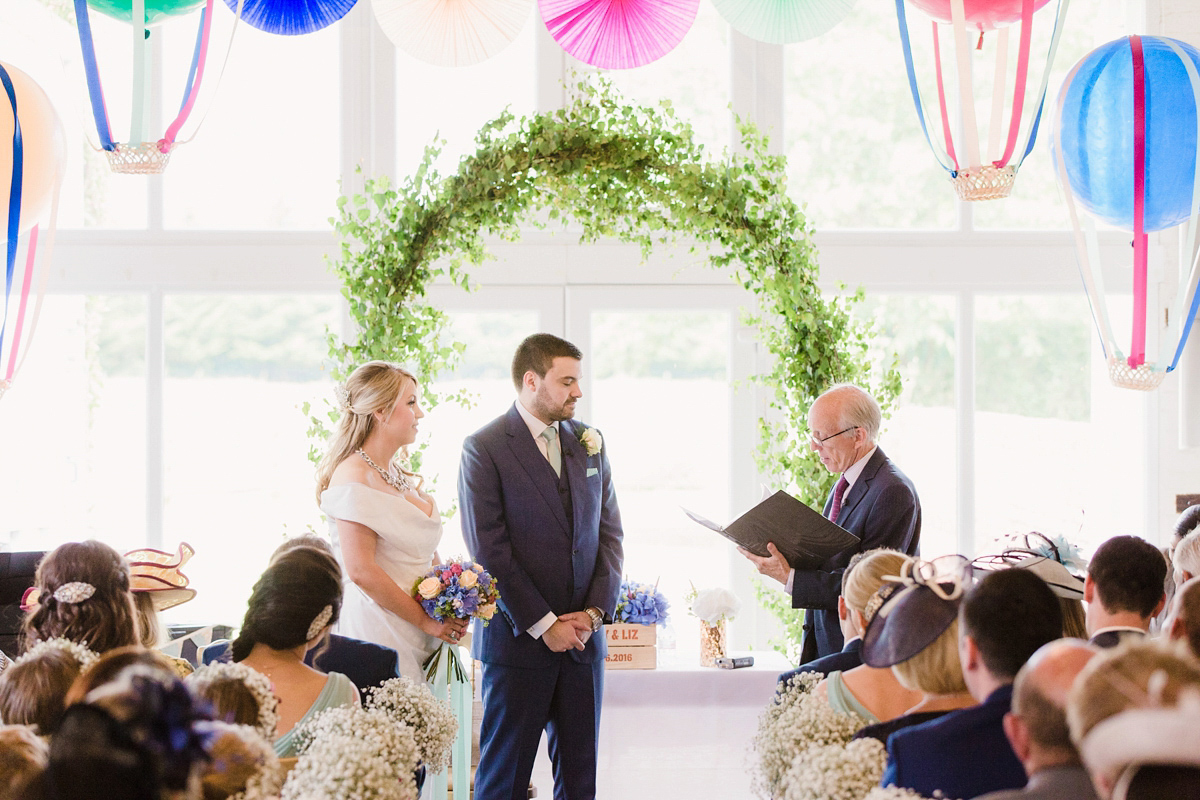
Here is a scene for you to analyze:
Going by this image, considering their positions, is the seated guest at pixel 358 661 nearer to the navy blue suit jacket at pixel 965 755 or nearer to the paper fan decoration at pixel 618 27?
the navy blue suit jacket at pixel 965 755

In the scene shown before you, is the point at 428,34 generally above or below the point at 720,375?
above

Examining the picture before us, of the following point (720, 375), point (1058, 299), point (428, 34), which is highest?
point (428, 34)

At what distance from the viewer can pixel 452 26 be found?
12.9ft

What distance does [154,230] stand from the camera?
577 centimetres

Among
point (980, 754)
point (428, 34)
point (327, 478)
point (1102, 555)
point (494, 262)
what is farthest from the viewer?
point (494, 262)

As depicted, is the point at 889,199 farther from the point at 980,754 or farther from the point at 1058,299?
the point at 980,754

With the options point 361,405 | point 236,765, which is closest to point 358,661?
point 361,405

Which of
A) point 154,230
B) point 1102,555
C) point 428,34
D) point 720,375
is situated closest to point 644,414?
point 720,375

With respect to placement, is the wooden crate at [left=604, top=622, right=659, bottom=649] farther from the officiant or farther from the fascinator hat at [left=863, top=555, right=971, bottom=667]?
the fascinator hat at [left=863, top=555, right=971, bottom=667]

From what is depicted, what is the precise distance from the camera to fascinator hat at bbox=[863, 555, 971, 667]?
179cm

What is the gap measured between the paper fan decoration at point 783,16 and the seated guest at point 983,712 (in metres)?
2.94

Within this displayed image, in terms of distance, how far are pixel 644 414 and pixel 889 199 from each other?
1989 mm

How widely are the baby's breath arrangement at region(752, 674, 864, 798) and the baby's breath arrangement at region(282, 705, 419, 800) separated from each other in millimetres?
742

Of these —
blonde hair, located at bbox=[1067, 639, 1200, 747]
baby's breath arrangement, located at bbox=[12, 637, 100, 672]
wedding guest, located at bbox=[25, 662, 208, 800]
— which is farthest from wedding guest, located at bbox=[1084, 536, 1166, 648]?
baby's breath arrangement, located at bbox=[12, 637, 100, 672]
